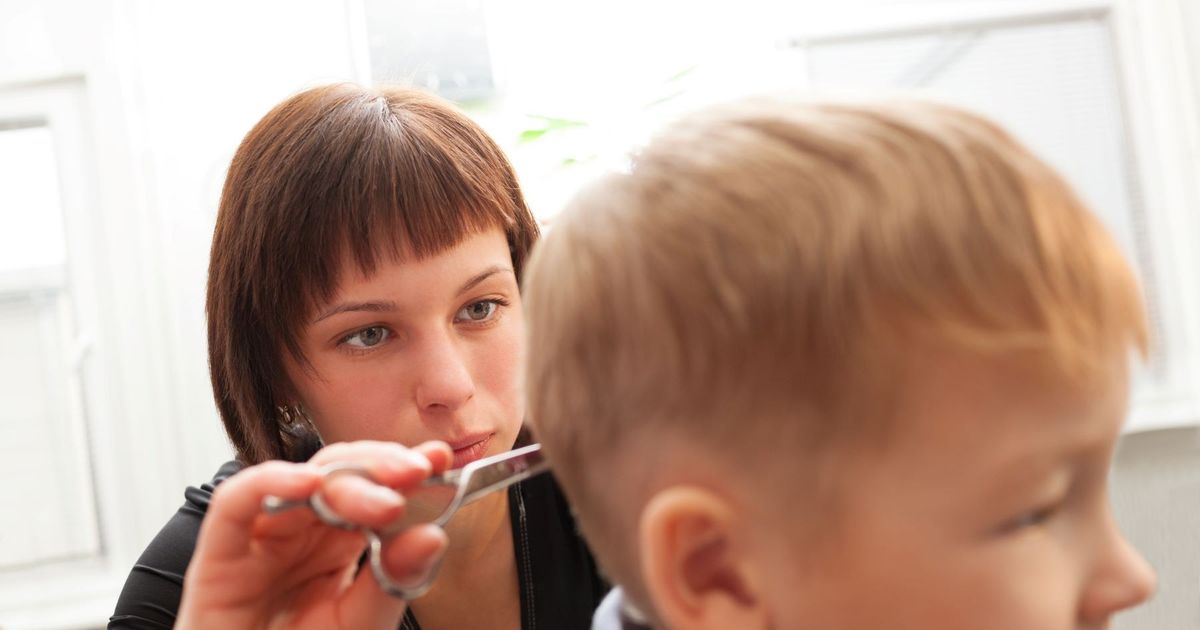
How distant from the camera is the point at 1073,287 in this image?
0.48 meters

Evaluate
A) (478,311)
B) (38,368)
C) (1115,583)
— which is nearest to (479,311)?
(478,311)

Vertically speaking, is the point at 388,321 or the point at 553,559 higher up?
the point at 388,321

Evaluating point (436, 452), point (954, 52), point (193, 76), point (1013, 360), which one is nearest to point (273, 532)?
point (436, 452)

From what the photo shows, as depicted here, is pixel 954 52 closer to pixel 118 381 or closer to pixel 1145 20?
pixel 1145 20

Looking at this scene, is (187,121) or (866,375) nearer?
(866,375)

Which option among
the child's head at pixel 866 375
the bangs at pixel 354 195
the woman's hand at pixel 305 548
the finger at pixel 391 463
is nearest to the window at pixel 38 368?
the bangs at pixel 354 195

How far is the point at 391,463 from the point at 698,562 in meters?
0.18

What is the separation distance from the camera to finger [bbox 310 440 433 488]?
0.58 m

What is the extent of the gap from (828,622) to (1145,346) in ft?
0.65

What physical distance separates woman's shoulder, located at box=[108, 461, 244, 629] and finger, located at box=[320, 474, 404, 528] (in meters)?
0.53

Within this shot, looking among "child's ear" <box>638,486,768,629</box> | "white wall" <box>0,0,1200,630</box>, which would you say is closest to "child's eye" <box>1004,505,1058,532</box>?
"child's ear" <box>638,486,768,629</box>

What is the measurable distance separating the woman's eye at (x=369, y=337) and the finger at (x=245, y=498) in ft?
1.06

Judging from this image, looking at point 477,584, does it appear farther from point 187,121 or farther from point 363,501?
point 187,121

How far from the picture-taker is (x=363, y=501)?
0.57 meters
